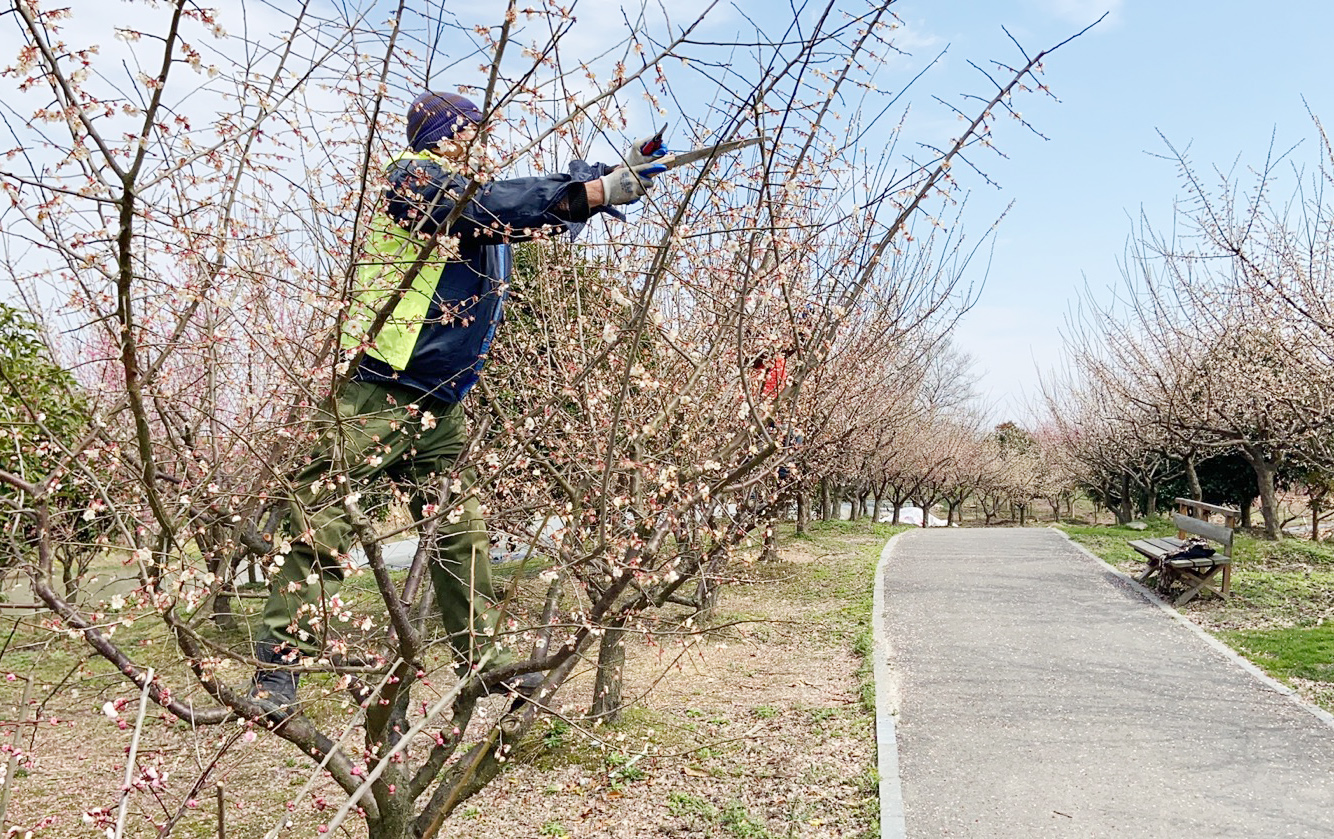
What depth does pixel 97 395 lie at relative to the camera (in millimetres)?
2238

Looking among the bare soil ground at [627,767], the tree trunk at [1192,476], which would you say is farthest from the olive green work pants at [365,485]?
the tree trunk at [1192,476]

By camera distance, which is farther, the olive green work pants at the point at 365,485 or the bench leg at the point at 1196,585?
the bench leg at the point at 1196,585

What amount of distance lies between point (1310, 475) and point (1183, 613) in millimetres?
10289

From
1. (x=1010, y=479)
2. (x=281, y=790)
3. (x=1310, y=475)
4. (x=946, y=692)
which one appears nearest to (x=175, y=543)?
(x=281, y=790)

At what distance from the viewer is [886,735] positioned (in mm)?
5359

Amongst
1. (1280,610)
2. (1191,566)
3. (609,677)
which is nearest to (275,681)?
(609,677)

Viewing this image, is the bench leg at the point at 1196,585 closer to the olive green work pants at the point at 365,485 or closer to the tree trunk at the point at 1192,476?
the tree trunk at the point at 1192,476

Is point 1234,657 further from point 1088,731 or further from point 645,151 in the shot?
point 645,151

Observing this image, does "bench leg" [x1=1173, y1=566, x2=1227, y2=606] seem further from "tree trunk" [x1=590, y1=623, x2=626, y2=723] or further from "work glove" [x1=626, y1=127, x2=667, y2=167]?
"work glove" [x1=626, y1=127, x2=667, y2=167]

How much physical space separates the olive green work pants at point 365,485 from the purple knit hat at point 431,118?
69 cm

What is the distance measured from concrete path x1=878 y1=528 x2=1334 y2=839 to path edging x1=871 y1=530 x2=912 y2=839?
0.09 feet

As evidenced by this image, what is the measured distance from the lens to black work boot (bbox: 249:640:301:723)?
2.46m

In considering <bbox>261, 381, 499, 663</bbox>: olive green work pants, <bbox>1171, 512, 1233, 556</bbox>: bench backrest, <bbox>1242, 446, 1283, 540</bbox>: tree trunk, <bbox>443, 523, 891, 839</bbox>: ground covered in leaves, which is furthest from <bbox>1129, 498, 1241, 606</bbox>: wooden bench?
<bbox>261, 381, 499, 663</bbox>: olive green work pants

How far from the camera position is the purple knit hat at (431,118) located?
2.28 metres
